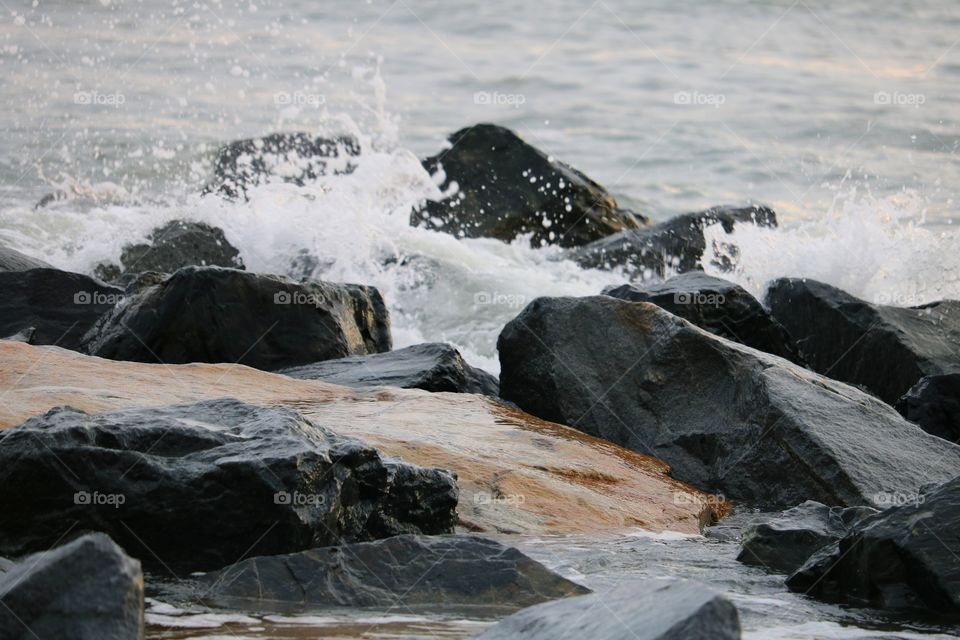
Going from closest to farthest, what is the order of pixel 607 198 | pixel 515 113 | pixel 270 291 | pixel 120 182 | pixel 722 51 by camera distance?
pixel 270 291 → pixel 607 198 → pixel 120 182 → pixel 515 113 → pixel 722 51

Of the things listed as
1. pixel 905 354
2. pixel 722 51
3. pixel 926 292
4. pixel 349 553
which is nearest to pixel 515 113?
pixel 722 51

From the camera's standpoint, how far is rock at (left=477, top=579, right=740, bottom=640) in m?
2.58

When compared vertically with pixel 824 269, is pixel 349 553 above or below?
below

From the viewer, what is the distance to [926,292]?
10422 mm

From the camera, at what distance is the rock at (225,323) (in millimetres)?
6793

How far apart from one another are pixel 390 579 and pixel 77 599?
45.4 inches

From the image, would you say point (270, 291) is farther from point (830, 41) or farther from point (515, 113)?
point (830, 41)

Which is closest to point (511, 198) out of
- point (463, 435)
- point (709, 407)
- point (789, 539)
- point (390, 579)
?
point (709, 407)

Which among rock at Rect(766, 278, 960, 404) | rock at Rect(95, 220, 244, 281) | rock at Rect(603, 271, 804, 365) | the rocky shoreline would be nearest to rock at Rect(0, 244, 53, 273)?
the rocky shoreline

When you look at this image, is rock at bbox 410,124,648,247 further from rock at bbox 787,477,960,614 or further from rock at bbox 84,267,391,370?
rock at bbox 787,477,960,614

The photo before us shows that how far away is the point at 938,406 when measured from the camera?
6.80 meters

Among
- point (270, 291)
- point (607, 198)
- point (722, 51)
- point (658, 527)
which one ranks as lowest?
point (658, 527)

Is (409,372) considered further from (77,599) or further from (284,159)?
(284,159)

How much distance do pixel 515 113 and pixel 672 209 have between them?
3.90 m
